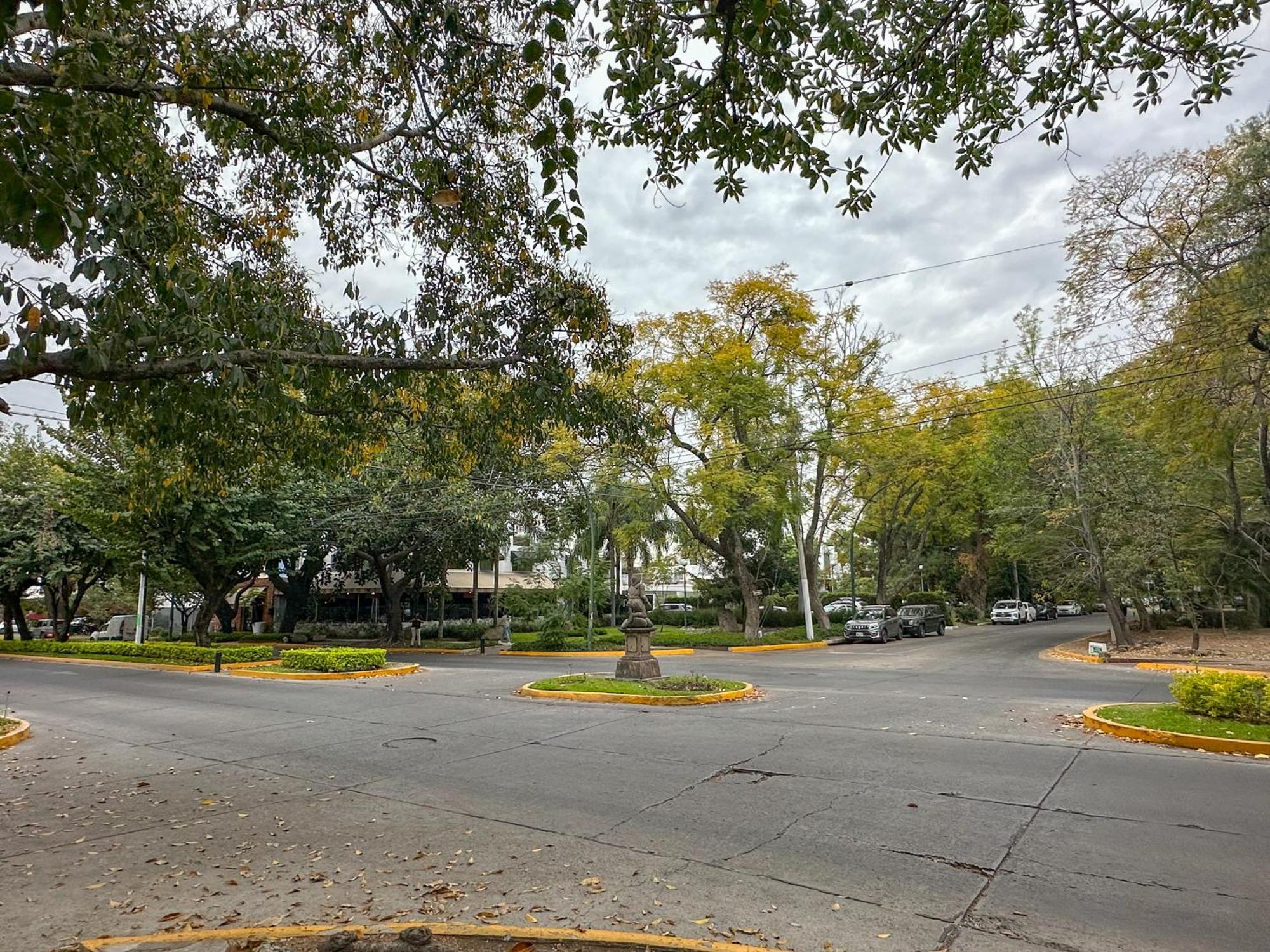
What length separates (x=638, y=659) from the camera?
16.5 m

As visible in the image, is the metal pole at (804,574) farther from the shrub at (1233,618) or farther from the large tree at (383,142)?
the large tree at (383,142)

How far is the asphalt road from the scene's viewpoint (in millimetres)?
4316

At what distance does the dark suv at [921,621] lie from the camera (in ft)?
119

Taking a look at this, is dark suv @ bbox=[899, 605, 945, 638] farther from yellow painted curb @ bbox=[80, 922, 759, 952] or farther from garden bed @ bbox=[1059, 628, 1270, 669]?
yellow painted curb @ bbox=[80, 922, 759, 952]

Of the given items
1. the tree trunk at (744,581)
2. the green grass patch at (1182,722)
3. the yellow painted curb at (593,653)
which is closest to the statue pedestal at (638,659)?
the green grass patch at (1182,722)

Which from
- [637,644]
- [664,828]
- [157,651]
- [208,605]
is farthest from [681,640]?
[664,828]

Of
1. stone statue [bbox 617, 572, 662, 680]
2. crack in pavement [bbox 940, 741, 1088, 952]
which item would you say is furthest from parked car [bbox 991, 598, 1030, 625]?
crack in pavement [bbox 940, 741, 1088, 952]

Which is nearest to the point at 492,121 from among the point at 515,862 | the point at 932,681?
the point at 515,862

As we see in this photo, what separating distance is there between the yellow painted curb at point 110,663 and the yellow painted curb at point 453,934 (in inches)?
851

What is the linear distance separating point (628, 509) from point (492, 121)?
25.2m

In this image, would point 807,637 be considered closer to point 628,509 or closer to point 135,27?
point 628,509

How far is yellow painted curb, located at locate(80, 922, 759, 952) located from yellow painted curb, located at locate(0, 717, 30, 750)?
9.28 meters

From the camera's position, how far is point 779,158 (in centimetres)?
594

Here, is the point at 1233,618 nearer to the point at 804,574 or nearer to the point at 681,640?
the point at 804,574
